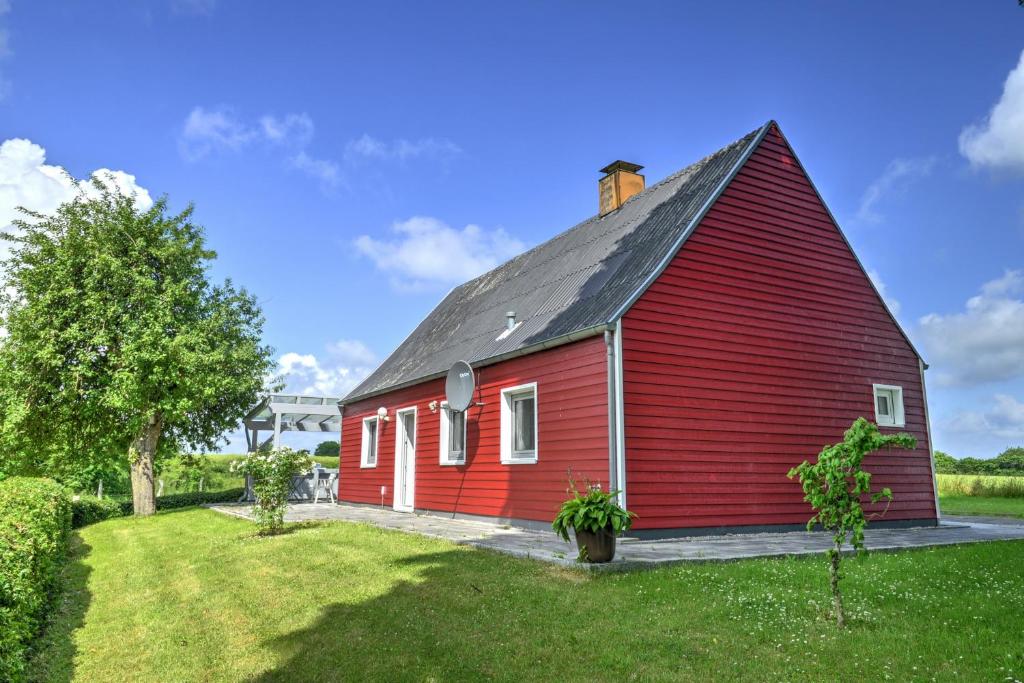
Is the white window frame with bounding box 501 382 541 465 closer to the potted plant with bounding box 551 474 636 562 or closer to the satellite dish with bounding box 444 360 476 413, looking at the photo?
the satellite dish with bounding box 444 360 476 413

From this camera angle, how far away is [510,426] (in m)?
12.0

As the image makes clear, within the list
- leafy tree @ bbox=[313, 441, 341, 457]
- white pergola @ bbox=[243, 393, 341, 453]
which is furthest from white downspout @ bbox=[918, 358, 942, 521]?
leafy tree @ bbox=[313, 441, 341, 457]

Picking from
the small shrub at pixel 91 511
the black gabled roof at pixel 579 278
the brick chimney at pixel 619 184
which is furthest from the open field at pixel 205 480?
the brick chimney at pixel 619 184

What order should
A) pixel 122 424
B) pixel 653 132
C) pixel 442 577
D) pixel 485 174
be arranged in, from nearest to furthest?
1. pixel 442 577
2. pixel 653 132
3. pixel 485 174
4. pixel 122 424

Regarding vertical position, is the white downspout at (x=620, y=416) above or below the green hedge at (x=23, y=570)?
above

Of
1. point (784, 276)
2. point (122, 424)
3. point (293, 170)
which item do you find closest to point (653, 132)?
point (784, 276)

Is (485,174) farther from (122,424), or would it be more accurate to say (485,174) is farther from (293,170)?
(122,424)

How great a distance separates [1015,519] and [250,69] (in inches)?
704

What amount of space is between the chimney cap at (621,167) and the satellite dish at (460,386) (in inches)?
237

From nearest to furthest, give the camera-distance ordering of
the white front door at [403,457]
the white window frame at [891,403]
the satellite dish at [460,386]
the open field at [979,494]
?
the white window frame at [891,403], the satellite dish at [460,386], the white front door at [403,457], the open field at [979,494]

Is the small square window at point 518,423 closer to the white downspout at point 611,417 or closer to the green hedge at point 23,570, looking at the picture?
the white downspout at point 611,417

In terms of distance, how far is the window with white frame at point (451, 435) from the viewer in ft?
44.7

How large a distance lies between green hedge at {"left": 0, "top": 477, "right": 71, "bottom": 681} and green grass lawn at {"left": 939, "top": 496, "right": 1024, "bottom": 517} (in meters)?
18.4

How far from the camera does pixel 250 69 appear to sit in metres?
11.8
